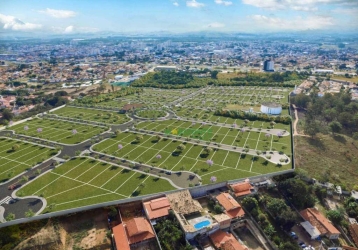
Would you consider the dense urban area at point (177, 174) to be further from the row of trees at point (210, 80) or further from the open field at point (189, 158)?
the row of trees at point (210, 80)

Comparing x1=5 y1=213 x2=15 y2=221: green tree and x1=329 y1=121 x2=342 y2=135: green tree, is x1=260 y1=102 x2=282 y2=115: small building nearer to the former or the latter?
x1=329 y1=121 x2=342 y2=135: green tree

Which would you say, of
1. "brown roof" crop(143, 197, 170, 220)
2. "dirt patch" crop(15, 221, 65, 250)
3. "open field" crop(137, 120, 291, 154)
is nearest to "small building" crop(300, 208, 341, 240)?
"open field" crop(137, 120, 291, 154)

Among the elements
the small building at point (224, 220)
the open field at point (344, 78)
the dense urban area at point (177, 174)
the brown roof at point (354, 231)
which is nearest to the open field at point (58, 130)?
the dense urban area at point (177, 174)

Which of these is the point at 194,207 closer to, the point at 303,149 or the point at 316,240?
the point at 316,240

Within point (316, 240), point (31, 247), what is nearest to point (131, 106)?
point (31, 247)

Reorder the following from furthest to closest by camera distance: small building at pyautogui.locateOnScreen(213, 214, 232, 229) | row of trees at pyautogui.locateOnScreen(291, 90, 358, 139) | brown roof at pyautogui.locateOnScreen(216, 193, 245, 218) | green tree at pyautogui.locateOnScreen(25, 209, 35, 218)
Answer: row of trees at pyautogui.locateOnScreen(291, 90, 358, 139) → brown roof at pyautogui.locateOnScreen(216, 193, 245, 218) → small building at pyautogui.locateOnScreen(213, 214, 232, 229) → green tree at pyautogui.locateOnScreen(25, 209, 35, 218)

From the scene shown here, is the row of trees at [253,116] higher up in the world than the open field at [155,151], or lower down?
higher up
